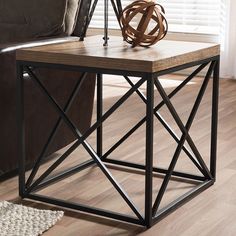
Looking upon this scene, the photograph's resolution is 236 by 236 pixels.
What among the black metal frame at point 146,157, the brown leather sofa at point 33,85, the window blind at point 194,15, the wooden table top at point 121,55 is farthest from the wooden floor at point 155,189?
the window blind at point 194,15

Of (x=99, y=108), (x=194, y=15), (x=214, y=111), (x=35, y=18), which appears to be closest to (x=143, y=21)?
(x=214, y=111)

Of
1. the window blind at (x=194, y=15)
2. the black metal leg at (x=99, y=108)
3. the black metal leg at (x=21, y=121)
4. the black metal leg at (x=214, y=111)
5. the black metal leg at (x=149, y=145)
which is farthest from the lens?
the window blind at (x=194, y=15)

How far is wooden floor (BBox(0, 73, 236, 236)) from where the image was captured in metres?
2.01

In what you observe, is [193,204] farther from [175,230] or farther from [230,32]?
[230,32]

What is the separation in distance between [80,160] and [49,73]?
444 mm

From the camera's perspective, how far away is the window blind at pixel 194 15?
488 centimetres

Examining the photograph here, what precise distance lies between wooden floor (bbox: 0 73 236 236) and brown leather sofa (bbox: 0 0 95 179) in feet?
0.43

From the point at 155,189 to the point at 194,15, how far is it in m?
2.84

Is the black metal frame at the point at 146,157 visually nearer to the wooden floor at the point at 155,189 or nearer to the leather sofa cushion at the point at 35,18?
the wooden floor at the point at 155,189

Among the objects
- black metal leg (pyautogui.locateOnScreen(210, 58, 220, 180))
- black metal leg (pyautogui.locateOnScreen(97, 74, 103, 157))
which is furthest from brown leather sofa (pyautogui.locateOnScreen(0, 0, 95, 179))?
black metal leg (pyautogui.locateOnScreen(210, 58, 220, 180))

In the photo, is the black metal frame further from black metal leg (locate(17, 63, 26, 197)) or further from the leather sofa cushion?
the leather sofa cushion

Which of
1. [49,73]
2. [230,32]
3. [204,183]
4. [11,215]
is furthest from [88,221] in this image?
[230,32]

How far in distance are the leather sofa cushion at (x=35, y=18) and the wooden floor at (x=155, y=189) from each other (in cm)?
57

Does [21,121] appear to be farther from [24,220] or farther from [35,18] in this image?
[35,18]
